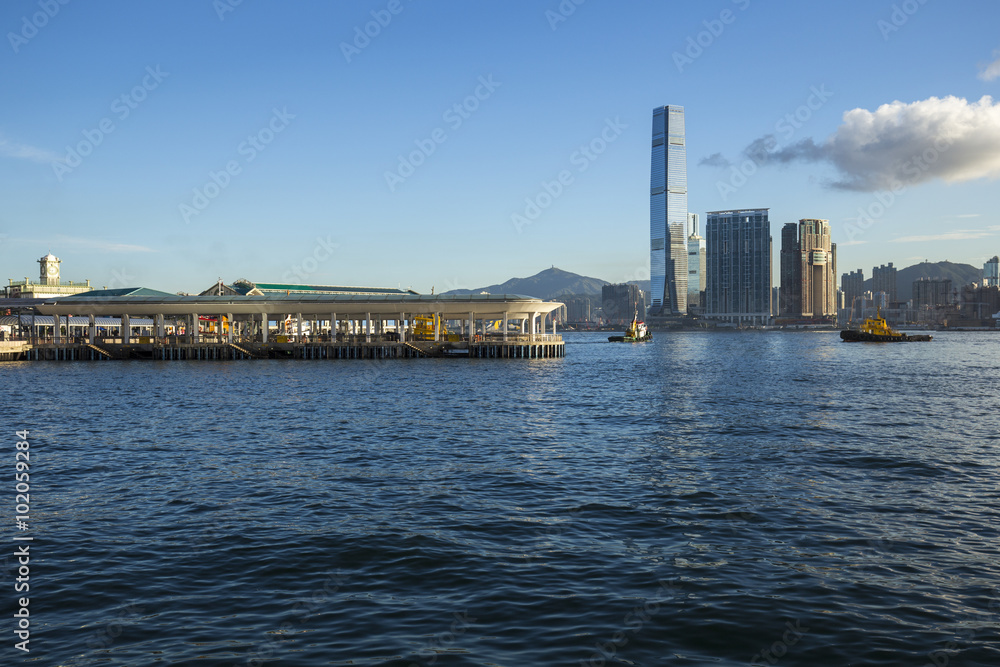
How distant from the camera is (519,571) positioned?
1459cm

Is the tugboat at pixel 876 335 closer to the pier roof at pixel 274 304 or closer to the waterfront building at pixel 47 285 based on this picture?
the pier roof at pixel 274 304

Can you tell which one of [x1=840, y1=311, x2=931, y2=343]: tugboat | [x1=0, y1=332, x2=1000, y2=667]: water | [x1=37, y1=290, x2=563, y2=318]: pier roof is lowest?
[x1=0, y1=332, x2=1000, y2=667]: water

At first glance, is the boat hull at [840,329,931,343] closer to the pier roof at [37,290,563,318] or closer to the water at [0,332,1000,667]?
the pier roof at [37,290,563,318]

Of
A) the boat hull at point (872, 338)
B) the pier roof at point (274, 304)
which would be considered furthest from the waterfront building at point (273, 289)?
the boat hull at point (872, 338)

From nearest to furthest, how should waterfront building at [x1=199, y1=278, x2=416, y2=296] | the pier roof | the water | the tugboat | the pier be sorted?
the water < the pier < the pier roof < waterfront building at [x1=199, y1=278, x2=416, y2=296] < the tugboat

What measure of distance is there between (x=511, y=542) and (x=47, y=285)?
206m

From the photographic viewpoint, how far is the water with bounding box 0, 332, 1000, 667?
1141 centimetres

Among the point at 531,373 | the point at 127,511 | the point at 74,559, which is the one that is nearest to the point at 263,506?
the point at 127,511

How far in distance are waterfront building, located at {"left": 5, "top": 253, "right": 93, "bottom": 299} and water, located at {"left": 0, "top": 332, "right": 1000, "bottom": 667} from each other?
551ft

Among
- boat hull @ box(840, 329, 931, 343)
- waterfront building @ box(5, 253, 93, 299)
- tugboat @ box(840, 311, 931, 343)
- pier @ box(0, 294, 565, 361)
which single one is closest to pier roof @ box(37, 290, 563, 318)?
pier @ box(0, 294, 565, 361)

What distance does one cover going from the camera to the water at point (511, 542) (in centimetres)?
1141

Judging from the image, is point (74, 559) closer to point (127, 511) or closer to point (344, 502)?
point (127, 511)

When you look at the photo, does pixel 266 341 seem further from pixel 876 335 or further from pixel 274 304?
pixel 876 335

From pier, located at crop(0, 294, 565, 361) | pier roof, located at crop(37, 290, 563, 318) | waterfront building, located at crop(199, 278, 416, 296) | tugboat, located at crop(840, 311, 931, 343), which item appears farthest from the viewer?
tugboat, located at crop(840, 311, 931, 343)
